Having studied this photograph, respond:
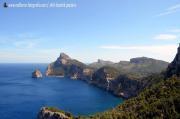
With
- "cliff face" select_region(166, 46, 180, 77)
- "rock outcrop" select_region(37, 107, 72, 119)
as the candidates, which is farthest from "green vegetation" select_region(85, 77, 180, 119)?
"rock outcrop" select_region(37, 107, 72, 119)

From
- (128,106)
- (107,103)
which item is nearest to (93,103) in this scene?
(107,103)

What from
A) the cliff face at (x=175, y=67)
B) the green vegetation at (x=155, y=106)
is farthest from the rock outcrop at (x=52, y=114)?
the cliff face at (x=175, y=67)

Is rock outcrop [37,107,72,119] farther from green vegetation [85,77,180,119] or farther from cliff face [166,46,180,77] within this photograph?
cliff face [166,46,180,77]

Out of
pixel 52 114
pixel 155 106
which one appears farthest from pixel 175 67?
pixel 52 114

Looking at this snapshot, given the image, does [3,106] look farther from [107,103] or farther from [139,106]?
[139,106]

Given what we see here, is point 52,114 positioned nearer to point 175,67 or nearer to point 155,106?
point 155,106

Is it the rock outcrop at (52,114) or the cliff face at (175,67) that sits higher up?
the cliff face at (175,67)

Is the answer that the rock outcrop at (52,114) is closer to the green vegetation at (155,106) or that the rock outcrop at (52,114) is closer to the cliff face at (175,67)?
the green vegetation at (155,106)

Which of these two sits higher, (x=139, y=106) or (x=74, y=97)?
(x=139, y=106)

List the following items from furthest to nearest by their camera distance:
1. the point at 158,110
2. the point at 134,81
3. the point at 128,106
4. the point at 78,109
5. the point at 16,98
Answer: the point at 134,81 → the point at 16,98 → the point at 78,109 → the point at 128,106 → the point at 158,110

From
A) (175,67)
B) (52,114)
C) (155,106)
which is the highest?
(175,67)

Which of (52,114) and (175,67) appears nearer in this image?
(52,114)
